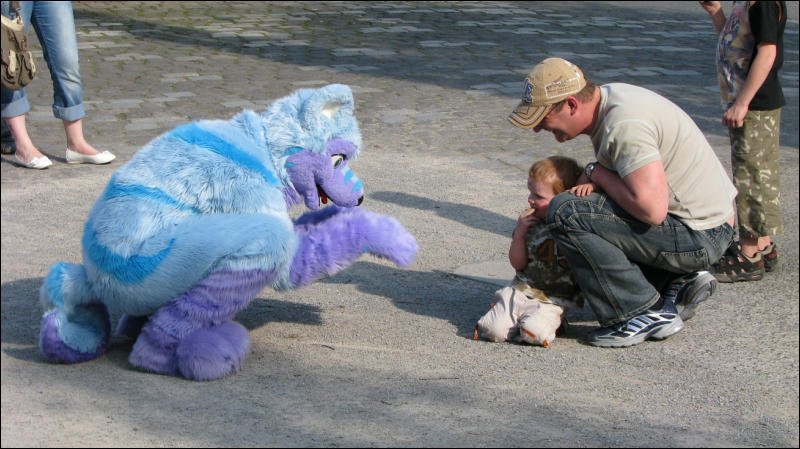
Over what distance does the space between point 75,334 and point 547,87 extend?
209 centimetres

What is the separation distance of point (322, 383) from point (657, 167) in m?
1.54

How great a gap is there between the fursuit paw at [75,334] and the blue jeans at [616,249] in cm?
185

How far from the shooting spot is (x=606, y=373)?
3631 mm

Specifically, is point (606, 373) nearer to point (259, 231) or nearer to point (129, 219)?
point (259, 231)

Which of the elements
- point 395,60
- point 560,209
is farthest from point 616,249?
point 395,60

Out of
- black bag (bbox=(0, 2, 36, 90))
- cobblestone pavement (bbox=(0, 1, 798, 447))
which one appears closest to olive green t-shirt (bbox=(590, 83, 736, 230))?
cobblestone pavement (bbox=(0, 1, 798, 447))

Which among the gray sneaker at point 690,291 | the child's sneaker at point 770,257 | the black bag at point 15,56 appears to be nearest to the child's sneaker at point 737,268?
the child's sneaker at point 770,257

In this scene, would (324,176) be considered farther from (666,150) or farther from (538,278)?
(666,150)

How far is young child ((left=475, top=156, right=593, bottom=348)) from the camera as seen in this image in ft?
12.8

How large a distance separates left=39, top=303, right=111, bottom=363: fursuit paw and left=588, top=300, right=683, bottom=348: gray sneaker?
200 centimetres

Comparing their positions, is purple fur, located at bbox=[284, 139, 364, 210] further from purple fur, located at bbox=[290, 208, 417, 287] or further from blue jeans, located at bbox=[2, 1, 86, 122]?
blue jeans, located at bbox=[2, 1, 86, 122]

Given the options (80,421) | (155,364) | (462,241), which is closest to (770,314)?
(462,241)

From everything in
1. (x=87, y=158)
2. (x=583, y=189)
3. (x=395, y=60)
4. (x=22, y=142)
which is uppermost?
(x=583, y=189)

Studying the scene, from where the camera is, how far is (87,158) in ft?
21.0
